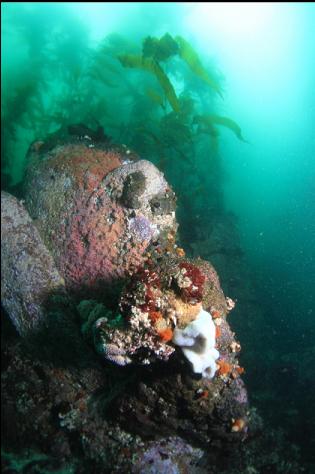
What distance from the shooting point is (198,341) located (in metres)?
3.07

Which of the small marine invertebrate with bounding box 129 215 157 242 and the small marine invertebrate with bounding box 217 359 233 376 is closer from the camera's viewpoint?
the small marine invertebrate with bounding box 217 359 233 376

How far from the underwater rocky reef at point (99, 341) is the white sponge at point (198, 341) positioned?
30cm

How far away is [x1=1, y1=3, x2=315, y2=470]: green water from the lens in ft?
26.4

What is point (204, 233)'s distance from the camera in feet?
27.0

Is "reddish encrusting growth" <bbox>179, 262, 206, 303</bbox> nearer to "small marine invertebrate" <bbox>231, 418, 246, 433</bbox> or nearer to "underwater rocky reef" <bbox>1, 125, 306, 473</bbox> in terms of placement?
"underwater rocky reef" <bbox>1, 125, 306, 473</bbox>

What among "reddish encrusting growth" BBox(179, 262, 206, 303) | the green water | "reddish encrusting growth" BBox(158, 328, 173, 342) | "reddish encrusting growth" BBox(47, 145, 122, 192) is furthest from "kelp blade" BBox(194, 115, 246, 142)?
"reddish encrusting growth" BBox(158, 328, 173, 342)

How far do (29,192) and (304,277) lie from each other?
11.4 meters

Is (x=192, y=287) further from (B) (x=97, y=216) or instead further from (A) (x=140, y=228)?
Answer: (B) (x=97, y=216)

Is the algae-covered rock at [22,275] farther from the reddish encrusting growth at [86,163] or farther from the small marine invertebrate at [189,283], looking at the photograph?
the small marine invertebrate at [189,283]

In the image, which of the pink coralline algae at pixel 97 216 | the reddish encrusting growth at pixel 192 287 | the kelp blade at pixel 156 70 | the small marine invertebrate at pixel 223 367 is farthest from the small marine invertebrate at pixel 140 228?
the kelp blade at pixel 156 70

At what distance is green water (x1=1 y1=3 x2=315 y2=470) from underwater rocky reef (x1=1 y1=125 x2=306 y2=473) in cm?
153

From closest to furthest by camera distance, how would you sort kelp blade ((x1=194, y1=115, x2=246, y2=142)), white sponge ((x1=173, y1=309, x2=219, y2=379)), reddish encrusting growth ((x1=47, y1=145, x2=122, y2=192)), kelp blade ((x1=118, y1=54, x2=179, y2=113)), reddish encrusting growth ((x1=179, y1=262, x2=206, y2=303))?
white sponge ((x1=173, y1=309, x2=219, y2=379)) → reddish encrusting growth ((x1=179, y1=262, x2=206, y2=303)) → reddish encrusting growth ((x1=47, y1=145, x2=122, y2=192)) → kelp blade ((x1=118, y1=54, x2=179, y2=113)) → kelp blade ((x1=194, y1=115, x2=246, y2=142))

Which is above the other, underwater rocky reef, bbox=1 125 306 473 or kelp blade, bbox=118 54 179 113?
kelp blade, bbox=118 54 179 113

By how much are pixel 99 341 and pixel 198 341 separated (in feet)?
3.59
